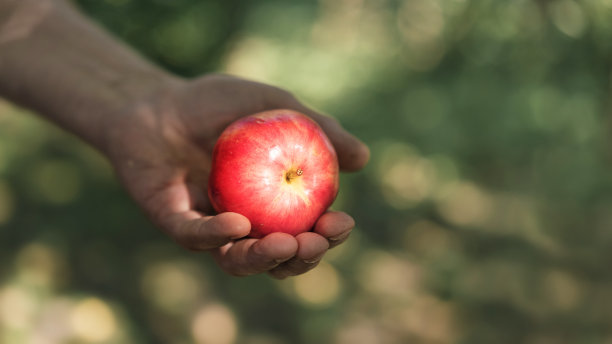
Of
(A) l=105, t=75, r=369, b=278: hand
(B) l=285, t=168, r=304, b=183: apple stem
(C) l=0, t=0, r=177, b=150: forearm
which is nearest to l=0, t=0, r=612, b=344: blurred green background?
(C) l=0, t=0, r=177, b=150: forearm

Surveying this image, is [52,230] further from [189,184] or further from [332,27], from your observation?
[332,27]

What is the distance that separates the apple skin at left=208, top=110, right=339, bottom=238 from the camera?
187 centimetres

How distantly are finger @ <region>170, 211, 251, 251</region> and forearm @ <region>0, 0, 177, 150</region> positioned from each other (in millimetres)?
657

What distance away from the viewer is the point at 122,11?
3422 mm

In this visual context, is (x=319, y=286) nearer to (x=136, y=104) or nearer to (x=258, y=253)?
(x=136, y=104)

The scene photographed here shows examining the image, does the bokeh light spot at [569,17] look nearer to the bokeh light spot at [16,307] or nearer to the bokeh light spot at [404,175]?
the bokeh light spot at [404,175]

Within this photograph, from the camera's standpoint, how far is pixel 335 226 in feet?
6.01

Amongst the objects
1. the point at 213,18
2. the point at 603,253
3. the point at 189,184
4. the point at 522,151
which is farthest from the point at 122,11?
the point at 603,253

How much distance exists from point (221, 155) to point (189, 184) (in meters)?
0.38

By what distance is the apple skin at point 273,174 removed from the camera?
73.7 inches

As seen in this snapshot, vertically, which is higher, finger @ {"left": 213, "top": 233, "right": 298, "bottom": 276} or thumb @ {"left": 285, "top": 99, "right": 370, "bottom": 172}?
thumb @ {"left": 285, "top": 99, "right": 370, "bottom": 172}

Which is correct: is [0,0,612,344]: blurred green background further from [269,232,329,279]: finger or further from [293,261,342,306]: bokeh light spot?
[269,232,329,279]: finger

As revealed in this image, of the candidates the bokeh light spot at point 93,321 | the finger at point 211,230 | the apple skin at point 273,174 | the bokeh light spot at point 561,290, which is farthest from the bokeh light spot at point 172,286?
the bokeh light spot at point 561,290

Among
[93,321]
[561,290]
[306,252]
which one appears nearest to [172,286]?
[93,321]
